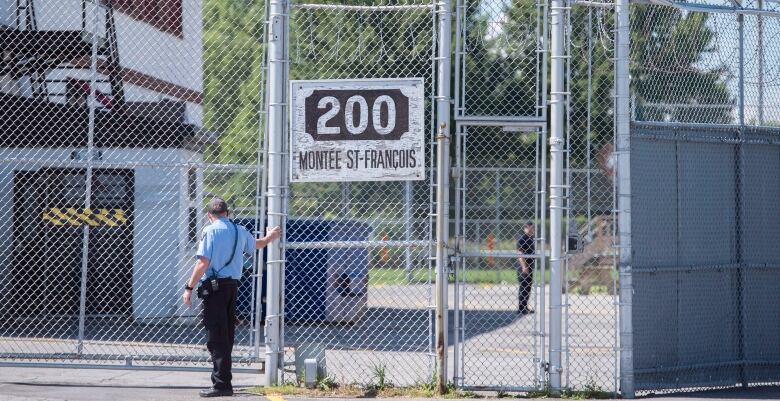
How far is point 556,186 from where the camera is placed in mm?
9414

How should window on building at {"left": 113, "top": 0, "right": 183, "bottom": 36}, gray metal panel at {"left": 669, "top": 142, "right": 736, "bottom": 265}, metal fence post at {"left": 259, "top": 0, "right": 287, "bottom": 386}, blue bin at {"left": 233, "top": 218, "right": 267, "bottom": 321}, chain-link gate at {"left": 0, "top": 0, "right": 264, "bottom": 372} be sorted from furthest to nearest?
window on building at {"left": 113, "top": 0, "right": 183, "bottom": 36} < blue bin at {"left": 233, "top": 218, "right": 267, "bottom": 321} < chain-link gate at {"left": 0, "top": 0, "right": 264, "bottom": 372} < gray metal panel at {"left": 669, "top": 142, "right": 736, "bottom": 265} < metal fence post at {"left": 259, "top": 0, "right": 287, "bottom": 386}

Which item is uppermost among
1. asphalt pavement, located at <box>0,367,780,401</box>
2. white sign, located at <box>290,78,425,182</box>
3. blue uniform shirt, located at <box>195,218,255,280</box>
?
white sign, located at <box>290,78,425,182</box>

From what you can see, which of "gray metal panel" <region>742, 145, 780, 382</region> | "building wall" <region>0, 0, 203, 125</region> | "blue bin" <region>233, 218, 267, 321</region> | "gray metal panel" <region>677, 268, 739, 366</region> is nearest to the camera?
"gray metal panel" <region>677, 268, 739, 366</region>

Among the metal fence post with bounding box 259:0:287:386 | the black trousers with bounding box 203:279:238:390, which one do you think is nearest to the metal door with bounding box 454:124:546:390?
the metal fence post with bounding box 259:0:287:386

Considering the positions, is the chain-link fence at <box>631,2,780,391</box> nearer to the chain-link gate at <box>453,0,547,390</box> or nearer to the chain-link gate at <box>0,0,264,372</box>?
the chain-link gate at <box>453,0,547,390</box>

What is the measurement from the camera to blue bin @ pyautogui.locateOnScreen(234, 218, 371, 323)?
→ 50.4 ft

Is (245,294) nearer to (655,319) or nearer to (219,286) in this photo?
(219,286)

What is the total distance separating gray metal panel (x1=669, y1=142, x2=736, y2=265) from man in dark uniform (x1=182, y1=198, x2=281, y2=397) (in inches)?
Result: 158

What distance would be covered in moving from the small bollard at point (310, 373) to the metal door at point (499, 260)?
131 centimetres

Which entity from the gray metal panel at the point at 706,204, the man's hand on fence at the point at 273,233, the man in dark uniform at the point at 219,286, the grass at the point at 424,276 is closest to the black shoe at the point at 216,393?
the man in dark uniform at the point at 219,286

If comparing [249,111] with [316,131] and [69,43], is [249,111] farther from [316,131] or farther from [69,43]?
[316,131]

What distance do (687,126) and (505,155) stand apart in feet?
38.3

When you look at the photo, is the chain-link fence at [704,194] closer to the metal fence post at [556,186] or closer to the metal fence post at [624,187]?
the metal fence post at [624,187]

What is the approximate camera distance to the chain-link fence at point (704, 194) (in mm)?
9906
